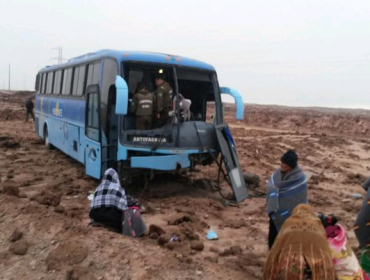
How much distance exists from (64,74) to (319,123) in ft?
83.9

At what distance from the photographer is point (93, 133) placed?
29.1ft

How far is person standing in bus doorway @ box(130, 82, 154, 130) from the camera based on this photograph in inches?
320

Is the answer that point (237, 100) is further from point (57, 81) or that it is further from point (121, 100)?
point (57, 81)

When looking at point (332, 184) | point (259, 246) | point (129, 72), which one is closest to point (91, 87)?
point (129, 72)

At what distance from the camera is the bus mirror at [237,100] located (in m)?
9.64

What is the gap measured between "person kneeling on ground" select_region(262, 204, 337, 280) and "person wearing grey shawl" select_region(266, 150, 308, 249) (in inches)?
64.5

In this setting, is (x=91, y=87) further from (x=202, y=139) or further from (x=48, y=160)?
(x=48, y=160)

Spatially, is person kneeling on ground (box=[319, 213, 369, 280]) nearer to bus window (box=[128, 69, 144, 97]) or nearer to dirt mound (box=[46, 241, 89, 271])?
dirt mound (box=[46, 241, 89, 271])

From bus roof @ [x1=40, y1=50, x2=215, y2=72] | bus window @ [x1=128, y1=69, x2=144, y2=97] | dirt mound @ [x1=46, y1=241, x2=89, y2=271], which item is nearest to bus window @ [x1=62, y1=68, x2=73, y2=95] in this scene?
bus roof @ [x1=40, y1=50, x2=215, y2=72]

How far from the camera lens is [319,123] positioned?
33.5 meters

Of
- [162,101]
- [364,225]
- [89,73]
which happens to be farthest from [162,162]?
[364,225]

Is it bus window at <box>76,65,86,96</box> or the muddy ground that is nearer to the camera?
the muddy ground

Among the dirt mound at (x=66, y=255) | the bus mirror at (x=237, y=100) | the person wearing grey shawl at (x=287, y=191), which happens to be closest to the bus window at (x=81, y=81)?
the bus mirror at (x=237, y=100)

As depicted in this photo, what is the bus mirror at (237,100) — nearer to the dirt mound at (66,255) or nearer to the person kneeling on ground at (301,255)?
the dirt mound at (66,255)
